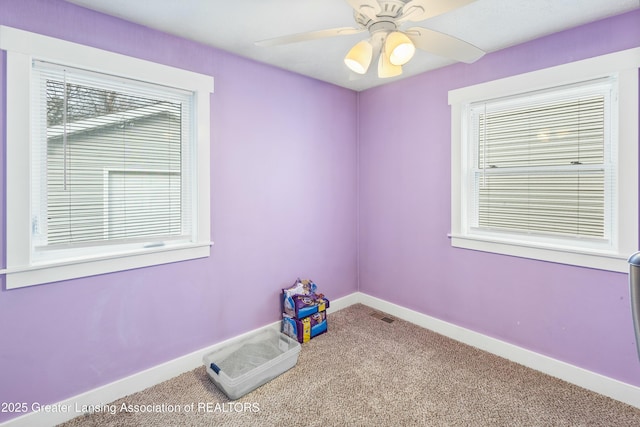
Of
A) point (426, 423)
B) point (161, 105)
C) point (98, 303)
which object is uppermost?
point (161, 105)

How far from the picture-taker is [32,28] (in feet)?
5.58

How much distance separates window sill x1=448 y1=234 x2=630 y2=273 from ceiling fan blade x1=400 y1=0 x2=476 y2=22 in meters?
1.82

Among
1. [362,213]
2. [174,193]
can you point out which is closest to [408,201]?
[362,213]

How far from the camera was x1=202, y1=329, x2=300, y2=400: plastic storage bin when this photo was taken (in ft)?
6.64

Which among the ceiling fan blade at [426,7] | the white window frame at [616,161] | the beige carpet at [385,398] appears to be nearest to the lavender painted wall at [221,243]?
the beige carpet at [385,398]

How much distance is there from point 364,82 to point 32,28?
8.17ft

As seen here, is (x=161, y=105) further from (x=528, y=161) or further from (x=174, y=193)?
(x=528, y=161)

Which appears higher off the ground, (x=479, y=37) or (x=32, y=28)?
(x=479, y=37)

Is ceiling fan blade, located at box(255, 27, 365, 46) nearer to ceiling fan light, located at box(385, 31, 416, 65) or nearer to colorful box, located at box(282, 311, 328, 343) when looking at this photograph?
ceiling fan light, located at box(385, 31, 416, 65)

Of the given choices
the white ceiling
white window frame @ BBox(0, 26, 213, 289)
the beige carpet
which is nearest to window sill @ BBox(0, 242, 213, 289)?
white window frame @ BBox(0, 26, 213, 289)

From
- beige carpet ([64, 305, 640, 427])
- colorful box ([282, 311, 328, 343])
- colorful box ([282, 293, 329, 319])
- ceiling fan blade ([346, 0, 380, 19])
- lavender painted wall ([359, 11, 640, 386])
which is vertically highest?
ceiling fan blade ([346, 0, 380, 19])

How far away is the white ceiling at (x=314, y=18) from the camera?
1.79m

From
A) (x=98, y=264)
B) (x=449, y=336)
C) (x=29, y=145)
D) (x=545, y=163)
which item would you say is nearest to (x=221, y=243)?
(x=98, y=264)

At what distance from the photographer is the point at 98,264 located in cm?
194
